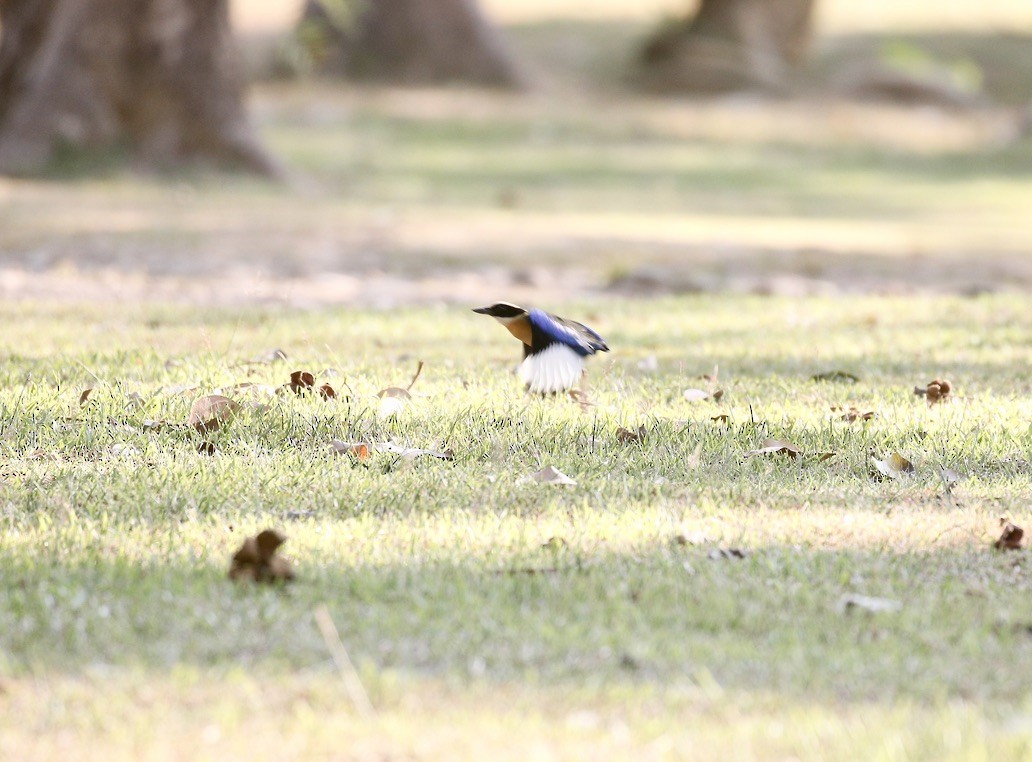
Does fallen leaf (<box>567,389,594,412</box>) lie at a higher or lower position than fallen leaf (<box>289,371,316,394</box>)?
higher

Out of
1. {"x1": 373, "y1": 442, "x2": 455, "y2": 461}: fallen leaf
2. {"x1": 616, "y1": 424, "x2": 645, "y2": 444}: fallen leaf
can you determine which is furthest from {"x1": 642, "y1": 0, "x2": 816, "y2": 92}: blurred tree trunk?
{"x1": 373, "y1": 442, "x2": 455, "y2": 461}: fallen leaf

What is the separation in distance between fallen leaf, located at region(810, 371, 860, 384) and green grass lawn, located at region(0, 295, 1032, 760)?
0.17 ft

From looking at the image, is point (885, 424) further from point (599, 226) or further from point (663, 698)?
point (599, 226)

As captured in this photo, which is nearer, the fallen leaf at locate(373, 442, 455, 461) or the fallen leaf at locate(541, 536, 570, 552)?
the fallen leaf at locate(541, 536, 570, 552)

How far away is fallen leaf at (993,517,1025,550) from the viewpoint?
156 inches

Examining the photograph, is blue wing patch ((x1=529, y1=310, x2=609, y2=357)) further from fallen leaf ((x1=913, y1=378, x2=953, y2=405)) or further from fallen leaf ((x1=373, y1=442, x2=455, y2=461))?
fallen leaf ((x1=913, y1=378, x2=953, y2=405))

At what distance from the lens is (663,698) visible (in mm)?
3002

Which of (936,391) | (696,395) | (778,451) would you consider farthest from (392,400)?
(936,391)

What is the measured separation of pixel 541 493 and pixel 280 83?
774 inches

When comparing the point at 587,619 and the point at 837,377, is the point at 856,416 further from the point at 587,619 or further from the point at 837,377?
the point at 587,619

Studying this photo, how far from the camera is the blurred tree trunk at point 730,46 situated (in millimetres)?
24547

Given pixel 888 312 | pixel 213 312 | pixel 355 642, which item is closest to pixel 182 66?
pixel 213 312

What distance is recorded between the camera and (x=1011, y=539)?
3984 mm

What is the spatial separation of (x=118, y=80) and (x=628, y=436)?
923 cm
